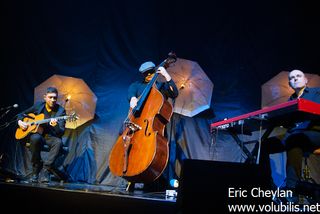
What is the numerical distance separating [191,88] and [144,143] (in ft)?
5.99

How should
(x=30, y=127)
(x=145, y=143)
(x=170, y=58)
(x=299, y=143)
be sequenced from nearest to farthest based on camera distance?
(x=299, y=143)
(x=145, y=143)
(x=170, y=58)
(x=30, y=127)

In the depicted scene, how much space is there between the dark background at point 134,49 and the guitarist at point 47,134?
0.67 m

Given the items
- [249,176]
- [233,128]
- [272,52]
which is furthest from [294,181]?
[272,52]

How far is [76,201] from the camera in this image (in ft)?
9.28

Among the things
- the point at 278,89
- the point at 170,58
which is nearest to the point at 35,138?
the point at 170,58

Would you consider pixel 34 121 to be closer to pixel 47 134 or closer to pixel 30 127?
pixel 30 127

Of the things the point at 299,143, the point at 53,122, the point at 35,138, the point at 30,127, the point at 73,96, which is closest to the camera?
the point at 299,143

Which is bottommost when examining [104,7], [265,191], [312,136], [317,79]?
[265,191]

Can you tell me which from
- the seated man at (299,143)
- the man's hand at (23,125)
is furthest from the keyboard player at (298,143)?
the man's hand at (23,125)

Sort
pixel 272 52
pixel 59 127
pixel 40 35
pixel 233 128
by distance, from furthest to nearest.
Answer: pixel 40 35 → pixel 272 52 → pixel 59 127 → pixel 233 128

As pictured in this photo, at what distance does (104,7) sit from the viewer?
6.26 m

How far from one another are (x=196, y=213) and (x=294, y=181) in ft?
→ 5.68

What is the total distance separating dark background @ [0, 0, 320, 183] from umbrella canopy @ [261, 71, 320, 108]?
444 millimetres

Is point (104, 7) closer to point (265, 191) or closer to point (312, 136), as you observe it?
point (312, 136)
